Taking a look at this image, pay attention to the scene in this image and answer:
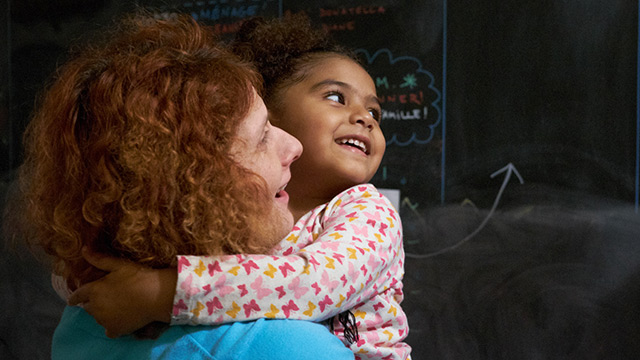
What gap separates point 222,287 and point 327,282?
180 millimetres

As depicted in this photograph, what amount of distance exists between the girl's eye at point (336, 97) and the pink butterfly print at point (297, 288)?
0.62 m

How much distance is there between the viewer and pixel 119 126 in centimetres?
85

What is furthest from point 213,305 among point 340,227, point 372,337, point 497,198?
point 497,198

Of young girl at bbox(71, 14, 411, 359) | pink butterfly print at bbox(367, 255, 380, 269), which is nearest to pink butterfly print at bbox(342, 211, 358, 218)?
young girl at bbox(71, 14, 411, 359)

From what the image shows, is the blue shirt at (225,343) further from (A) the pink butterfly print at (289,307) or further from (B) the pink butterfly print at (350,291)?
(B) the pink butterfly print at (350,291)

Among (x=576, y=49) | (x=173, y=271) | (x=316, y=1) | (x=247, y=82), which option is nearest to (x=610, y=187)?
(x=576, y=49)

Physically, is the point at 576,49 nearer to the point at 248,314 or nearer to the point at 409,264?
the point at 409,264

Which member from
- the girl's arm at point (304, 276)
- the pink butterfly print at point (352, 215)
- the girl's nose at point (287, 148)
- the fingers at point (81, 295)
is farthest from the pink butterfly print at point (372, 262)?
the fingers at point (81, 295)

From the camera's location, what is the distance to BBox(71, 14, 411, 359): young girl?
87cm

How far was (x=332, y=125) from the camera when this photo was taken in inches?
54.4

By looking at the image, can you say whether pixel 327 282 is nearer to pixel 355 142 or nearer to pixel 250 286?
pixel 250 286

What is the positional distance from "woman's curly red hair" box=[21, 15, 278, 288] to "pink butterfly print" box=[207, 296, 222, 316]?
7 centimetres

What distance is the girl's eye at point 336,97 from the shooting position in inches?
56.8

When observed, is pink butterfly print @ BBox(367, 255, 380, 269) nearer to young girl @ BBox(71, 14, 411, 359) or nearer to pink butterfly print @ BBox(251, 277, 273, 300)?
young girl @ BBox(71, 14, 411, 359)
